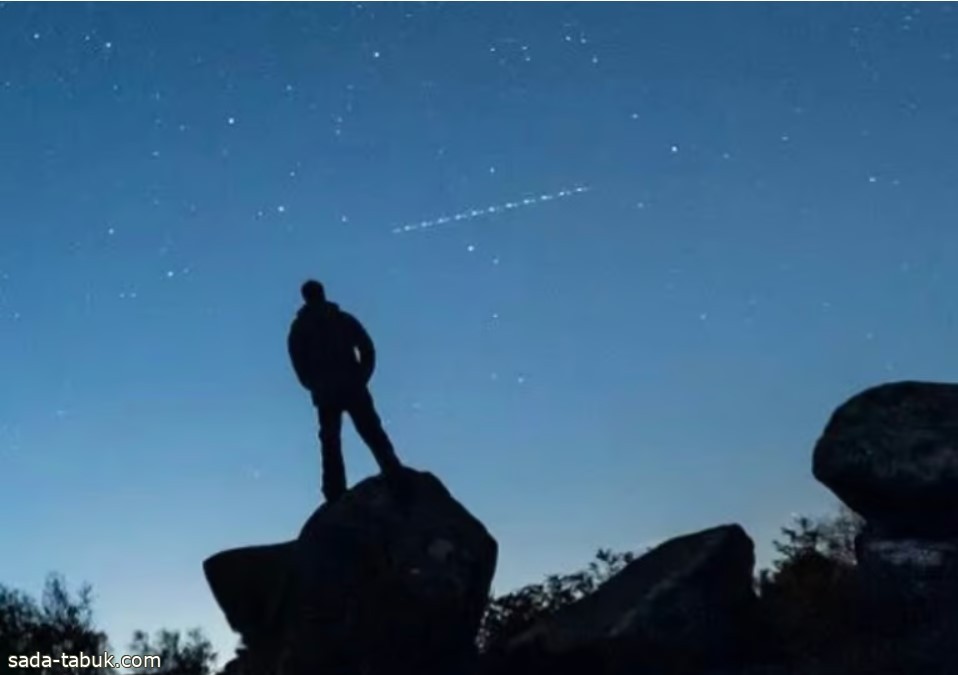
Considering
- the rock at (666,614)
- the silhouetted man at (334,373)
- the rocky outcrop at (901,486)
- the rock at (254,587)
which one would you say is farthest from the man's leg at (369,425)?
the rocky outcrop at (901,486)

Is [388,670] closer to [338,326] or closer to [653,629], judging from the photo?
[653,629]

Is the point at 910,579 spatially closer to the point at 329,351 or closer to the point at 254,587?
the point at 329,351

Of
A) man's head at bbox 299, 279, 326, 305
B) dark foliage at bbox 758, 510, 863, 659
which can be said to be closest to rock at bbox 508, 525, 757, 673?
dark foliage at bbox 758, 510, 863, 659

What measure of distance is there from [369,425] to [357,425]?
7.4 inches

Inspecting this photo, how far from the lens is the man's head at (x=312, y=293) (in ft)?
63.1

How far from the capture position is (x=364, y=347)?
19.2 meters

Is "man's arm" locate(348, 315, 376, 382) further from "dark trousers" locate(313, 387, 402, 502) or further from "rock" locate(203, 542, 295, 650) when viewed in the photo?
"rock" locate(203, 542, 295, 650)

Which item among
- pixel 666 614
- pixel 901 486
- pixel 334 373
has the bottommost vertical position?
pixel 666 614

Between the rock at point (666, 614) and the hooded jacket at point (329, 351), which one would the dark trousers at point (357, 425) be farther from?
the rock at point (666, 614)

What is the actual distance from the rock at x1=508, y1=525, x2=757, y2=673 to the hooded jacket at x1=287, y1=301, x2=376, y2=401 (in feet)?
14.3

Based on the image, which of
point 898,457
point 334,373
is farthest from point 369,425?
point 898,457

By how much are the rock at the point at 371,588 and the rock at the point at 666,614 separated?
A: 1.19 m

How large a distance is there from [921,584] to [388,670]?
279 inches

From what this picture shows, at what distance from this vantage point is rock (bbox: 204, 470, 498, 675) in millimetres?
17469
